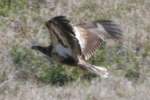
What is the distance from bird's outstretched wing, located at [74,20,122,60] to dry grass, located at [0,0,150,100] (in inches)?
17.0

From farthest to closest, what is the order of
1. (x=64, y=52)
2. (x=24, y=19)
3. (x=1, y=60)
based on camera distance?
(x=24, y=19) < (x=1, y=60) < (x=64, y=52)

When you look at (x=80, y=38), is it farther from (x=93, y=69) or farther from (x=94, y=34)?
(x=93, y=69)

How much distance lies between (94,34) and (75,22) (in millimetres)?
1505

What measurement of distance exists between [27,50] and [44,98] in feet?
6.43

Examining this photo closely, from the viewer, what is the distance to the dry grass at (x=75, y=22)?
306 inches

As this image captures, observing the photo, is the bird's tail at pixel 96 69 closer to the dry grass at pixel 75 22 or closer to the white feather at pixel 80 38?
the dry grass at pixel 75 22

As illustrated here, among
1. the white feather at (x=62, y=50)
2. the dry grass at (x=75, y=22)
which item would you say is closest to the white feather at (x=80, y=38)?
the white feather at (x=62, y=50)

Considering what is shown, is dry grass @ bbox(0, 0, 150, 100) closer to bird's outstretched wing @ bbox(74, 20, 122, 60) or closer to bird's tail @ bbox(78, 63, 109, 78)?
bird's tail @ bbox(78, 63, 109, 78)

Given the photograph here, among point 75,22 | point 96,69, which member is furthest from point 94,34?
point 75,22

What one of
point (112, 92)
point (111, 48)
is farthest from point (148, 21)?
point (112, 92)

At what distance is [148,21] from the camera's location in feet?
33.9

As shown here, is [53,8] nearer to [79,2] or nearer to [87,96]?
[79,2]

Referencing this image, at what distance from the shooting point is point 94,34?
882 centimetres

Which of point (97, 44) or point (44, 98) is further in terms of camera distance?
point (97, 44)
